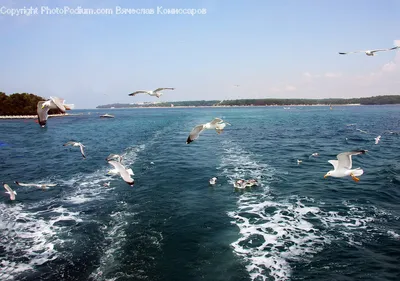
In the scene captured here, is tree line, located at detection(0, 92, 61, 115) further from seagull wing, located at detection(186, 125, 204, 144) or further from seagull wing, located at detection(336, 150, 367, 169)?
seagull wing, located at detection(336, 150, 367, 169)

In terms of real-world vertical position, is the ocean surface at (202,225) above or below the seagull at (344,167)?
below

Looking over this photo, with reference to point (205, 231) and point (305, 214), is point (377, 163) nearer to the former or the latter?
point (305, 214)

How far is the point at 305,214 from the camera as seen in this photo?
1462 centimetres

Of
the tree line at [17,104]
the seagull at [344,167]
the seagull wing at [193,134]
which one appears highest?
the tree line at [17,104]

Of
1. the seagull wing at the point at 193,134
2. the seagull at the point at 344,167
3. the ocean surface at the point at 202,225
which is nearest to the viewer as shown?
the ocean surface at the point at 202,225

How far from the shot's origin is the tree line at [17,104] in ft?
375

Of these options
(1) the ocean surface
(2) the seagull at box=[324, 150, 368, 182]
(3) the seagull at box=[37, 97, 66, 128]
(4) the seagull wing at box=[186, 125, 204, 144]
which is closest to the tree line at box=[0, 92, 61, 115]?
(1) the ocean surface

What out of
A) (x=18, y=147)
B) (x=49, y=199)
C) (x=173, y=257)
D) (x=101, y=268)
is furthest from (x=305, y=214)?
(x=18, y=147)

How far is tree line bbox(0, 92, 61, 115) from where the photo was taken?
375 feet

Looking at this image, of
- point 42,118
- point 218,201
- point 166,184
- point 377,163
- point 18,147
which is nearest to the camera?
point 42,118

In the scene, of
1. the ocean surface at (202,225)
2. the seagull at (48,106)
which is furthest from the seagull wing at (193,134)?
the seagull at (48,106)

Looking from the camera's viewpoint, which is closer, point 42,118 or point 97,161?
point 42,118

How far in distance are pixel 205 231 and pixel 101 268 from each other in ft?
16.0

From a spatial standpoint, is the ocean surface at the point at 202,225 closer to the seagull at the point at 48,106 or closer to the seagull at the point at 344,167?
the seagull at the point at 344,167
